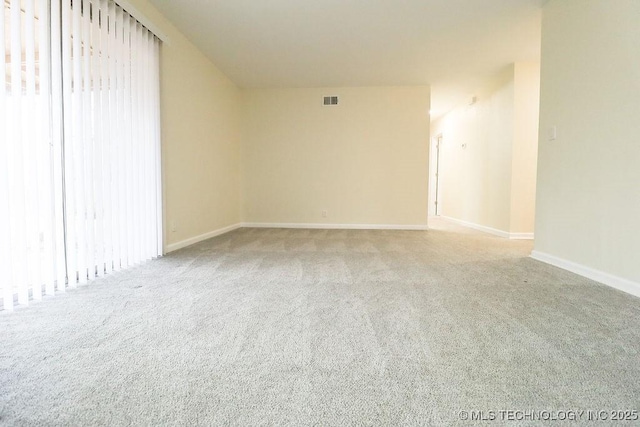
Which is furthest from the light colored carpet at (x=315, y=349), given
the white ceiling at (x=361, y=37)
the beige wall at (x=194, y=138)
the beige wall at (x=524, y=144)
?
the white ceiling at (x=361, y=37)

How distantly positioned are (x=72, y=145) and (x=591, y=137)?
3.87 metres

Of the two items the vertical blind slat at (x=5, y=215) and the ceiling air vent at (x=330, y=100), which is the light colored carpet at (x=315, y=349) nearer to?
the vertical blind slat at (x=5, y=215)

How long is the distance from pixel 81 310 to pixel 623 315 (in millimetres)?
2983

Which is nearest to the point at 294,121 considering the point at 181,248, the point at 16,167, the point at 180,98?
the point at 180,98

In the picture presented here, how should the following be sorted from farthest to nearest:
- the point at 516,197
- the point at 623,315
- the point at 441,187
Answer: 1. the point at 441,187
2. the point at 516,197
3. the point at 623,315

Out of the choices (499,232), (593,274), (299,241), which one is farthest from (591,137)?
(299,241)

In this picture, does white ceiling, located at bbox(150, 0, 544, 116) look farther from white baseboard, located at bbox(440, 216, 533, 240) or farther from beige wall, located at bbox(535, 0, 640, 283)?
white baseboard, located at bbox(440, 216, 533, 240)

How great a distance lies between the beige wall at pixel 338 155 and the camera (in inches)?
215

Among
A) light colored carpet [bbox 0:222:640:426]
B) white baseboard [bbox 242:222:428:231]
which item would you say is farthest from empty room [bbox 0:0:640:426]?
white baseboard [bbox 242:222:428:231]

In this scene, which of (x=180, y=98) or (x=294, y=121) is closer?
(x=180, y=98)

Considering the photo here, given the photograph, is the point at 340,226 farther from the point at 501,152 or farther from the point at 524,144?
the point at 524,144

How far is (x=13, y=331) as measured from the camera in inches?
55.7

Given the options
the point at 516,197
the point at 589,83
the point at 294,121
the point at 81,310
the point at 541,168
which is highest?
the point at 294,121

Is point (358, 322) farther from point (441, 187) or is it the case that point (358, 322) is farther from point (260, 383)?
point (441, 187)
